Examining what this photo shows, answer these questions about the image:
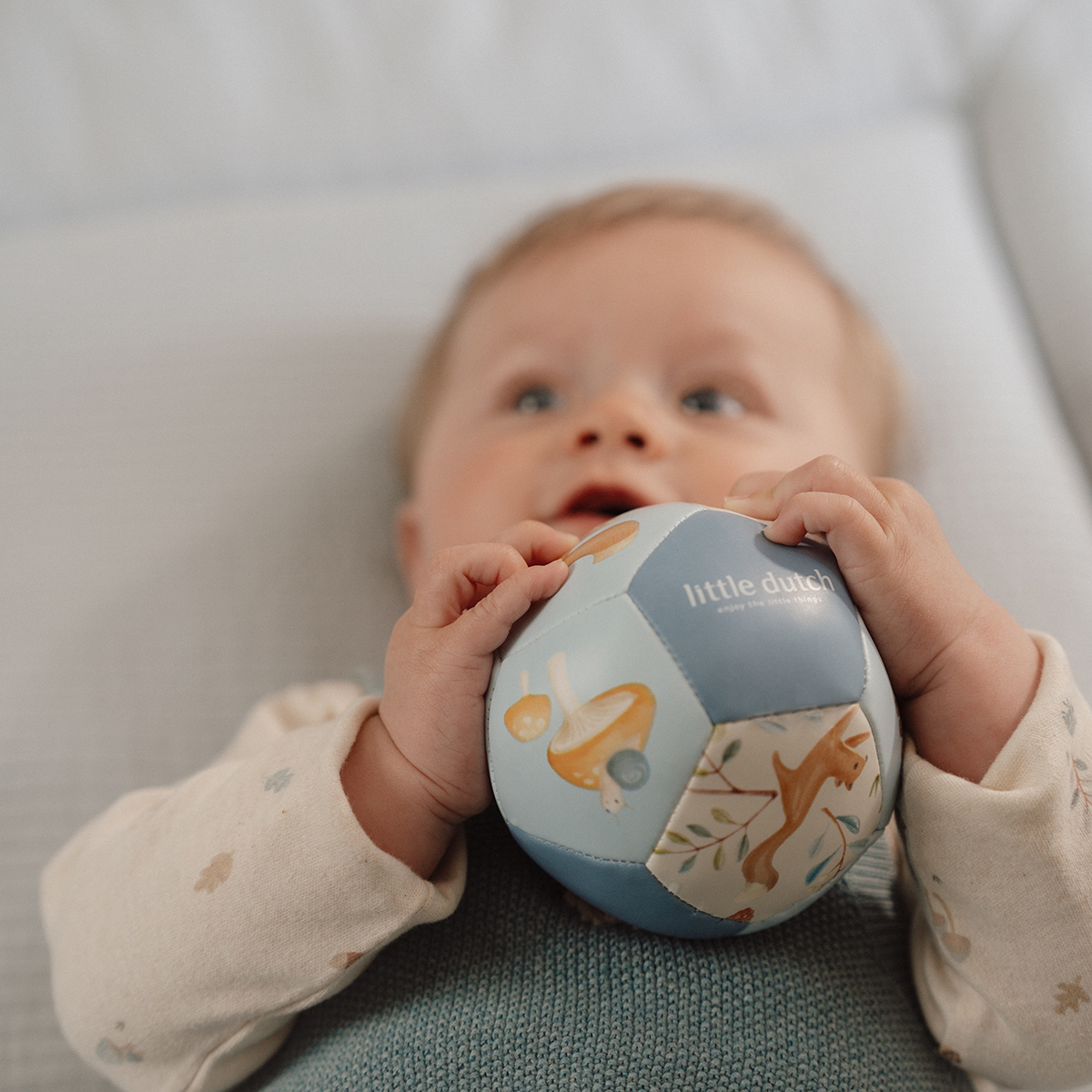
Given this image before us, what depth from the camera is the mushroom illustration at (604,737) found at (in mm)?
595

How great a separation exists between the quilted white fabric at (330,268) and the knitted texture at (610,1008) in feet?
1.16

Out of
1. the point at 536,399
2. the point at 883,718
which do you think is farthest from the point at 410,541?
the point at 883,718

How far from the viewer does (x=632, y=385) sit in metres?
1.01

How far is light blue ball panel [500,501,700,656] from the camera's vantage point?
64 centimetres

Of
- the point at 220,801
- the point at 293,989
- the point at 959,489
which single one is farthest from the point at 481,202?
the point at 293,989

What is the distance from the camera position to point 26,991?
1012 mm

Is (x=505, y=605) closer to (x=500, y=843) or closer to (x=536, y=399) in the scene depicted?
(x=500, y=843)

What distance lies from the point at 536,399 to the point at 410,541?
271 mm

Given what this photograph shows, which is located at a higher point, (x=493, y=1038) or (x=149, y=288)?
(x=149, y=288)

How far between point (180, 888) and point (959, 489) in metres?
1.03

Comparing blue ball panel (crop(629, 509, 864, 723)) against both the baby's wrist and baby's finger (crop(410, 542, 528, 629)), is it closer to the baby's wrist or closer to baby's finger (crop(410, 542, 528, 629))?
baby's finger (crop(410, 542, 528, 629))

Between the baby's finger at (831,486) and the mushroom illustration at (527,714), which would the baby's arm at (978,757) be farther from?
the mushroom illustration at (527,714)

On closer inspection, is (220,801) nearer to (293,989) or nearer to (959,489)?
(293,989)

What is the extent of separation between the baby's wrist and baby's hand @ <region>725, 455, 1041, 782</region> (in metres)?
0.33
